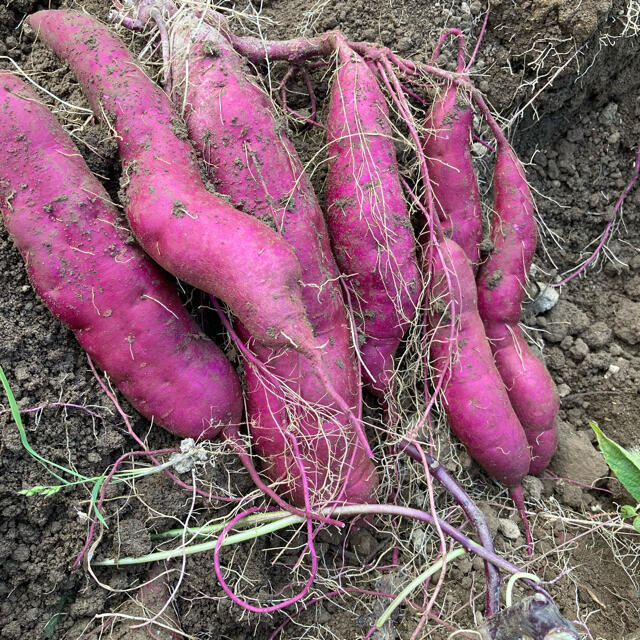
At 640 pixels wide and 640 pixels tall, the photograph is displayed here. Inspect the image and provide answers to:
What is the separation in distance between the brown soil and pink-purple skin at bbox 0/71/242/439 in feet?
0.31

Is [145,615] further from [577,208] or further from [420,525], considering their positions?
[577,208]

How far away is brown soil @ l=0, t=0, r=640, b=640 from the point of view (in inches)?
48.0

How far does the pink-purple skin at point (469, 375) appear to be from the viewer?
1458 millimetres

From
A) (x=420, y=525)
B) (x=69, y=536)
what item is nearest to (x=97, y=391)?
(x=69, y=536)

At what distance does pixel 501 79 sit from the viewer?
167 cm

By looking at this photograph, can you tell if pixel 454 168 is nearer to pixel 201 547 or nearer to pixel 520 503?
pixel 520 503

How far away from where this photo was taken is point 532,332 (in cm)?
176

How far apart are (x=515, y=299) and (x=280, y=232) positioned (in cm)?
73

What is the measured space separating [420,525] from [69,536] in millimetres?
882

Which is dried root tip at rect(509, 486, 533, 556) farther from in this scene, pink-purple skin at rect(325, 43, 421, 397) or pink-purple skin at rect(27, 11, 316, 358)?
pink-purple skin at rect(27, 11, 316, 358)

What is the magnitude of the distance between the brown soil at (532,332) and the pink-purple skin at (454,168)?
253 mm

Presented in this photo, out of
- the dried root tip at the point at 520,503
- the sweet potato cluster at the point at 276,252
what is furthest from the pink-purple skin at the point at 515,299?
the dried root tip at the point at 520,503

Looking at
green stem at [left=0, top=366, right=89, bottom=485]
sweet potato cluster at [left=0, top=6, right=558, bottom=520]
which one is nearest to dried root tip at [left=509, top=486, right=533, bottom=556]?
sweet potato cluster at [left=0, top=6, right=558, bottom=520]

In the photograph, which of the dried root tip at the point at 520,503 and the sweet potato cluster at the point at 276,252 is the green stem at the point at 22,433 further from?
the dried root tip at the point at 520,503
